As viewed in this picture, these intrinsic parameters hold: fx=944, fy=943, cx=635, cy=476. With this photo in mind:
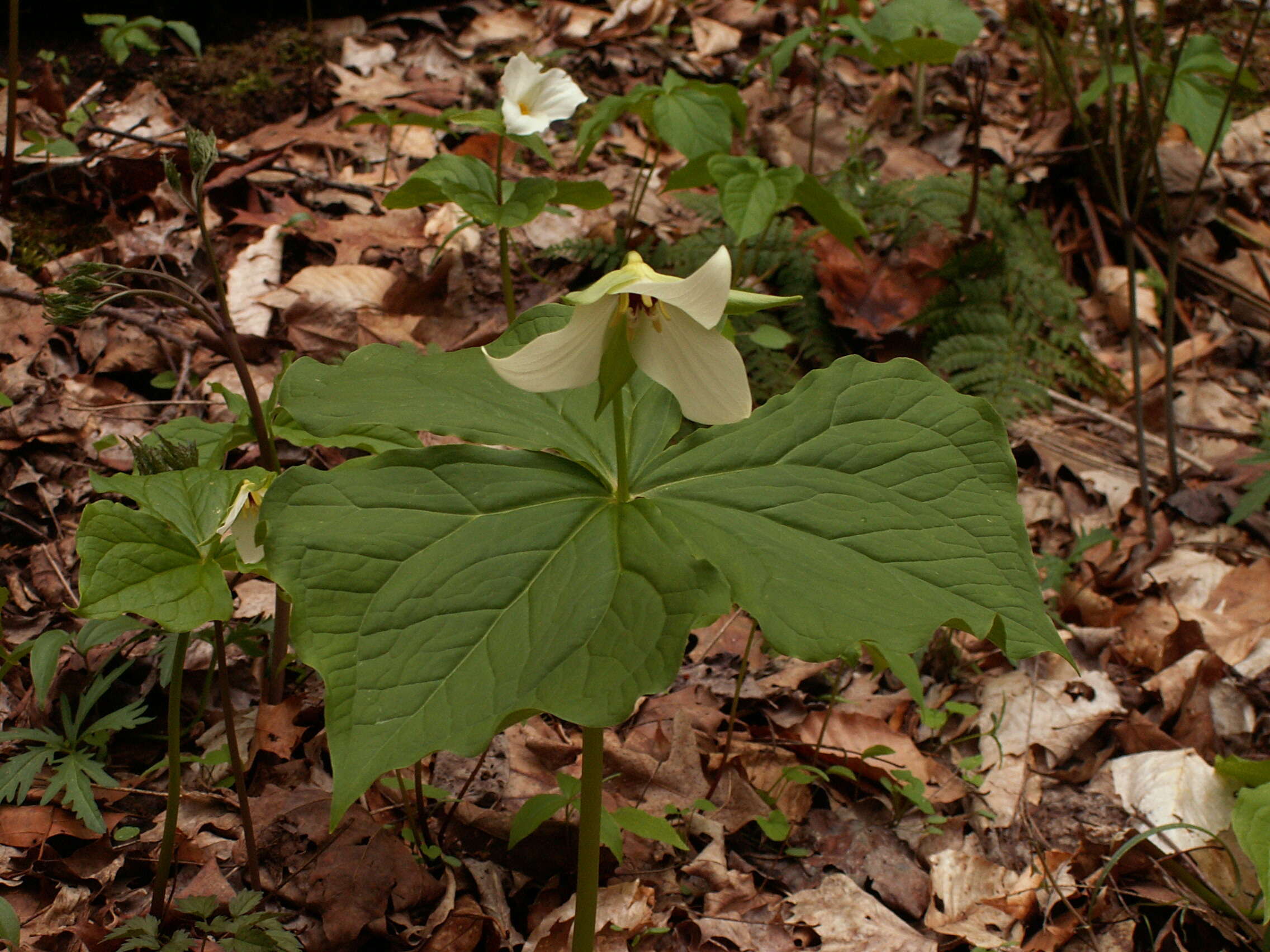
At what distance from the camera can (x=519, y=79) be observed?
238 centimetres

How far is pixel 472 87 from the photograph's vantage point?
4.25 m

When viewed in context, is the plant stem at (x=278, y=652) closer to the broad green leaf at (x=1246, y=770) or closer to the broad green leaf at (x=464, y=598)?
the broad green leaf at (x=464, y=598)

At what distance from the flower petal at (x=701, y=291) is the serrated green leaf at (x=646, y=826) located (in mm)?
962

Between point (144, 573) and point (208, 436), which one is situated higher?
point (144, 573)

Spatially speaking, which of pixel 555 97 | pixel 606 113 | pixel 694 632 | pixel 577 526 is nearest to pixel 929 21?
pixel 606 113

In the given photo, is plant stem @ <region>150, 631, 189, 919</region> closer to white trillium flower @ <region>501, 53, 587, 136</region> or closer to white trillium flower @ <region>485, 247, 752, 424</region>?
white trillium flower @ <region>485, 247, 752, 424</region>

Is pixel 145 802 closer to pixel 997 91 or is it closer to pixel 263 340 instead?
pixel 263 340

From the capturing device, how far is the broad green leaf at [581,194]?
2.47 m

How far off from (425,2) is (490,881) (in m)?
4.44

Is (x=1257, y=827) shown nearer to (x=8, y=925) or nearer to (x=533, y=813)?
(x=533, y=813)

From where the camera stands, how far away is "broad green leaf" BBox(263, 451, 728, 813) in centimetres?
102

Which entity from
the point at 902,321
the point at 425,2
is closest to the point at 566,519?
the point at 902,321

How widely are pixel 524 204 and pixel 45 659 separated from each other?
1419 mm

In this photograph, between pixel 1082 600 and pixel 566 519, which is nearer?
pixel 566 519
